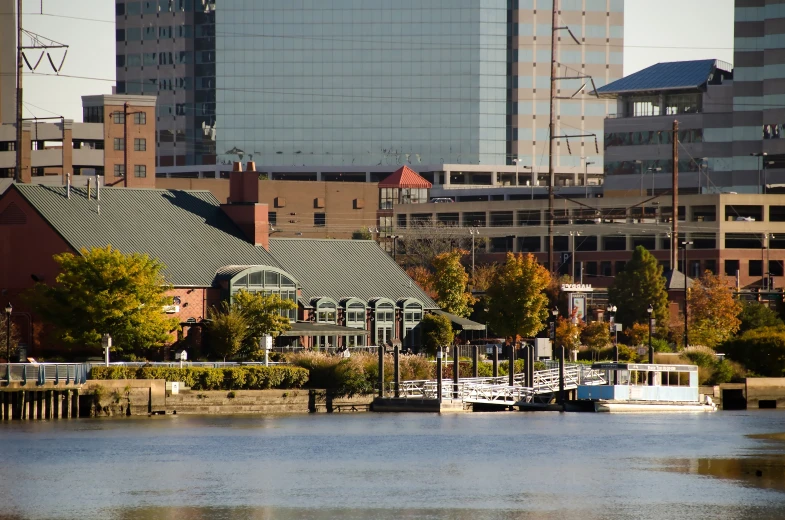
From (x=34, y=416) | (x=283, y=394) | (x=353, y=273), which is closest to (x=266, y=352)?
(x=283, y=394)

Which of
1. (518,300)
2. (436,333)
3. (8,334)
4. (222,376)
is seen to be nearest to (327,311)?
(436,333)

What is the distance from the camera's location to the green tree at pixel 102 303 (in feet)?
259

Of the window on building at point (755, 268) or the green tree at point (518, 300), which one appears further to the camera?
the window on building at point (755, 268)

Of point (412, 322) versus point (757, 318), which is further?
point (757, 318)

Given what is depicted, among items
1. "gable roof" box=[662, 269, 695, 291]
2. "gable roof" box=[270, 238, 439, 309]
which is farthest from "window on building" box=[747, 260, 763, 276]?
"gable roof" box=[270, 238, 439, 309]

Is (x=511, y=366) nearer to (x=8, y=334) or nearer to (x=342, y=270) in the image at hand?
(x=342, y=270)

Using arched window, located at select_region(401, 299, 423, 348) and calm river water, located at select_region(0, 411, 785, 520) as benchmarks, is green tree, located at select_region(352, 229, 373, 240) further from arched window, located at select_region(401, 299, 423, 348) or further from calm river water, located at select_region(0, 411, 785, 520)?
calm river water, located at select_region(0, 411, 785, 520)

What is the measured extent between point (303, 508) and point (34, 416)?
28857 mm

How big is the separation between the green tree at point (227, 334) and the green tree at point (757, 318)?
141 ft

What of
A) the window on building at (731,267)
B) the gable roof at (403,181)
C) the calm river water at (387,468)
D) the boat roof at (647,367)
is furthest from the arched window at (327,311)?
the gable roof at (403,181)

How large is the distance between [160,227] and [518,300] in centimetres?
2486

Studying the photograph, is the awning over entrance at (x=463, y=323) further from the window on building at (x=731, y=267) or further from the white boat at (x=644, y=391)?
the window on building at (x=731, y=267)

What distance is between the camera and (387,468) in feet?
189

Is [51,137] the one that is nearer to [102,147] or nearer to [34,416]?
[102,147]
